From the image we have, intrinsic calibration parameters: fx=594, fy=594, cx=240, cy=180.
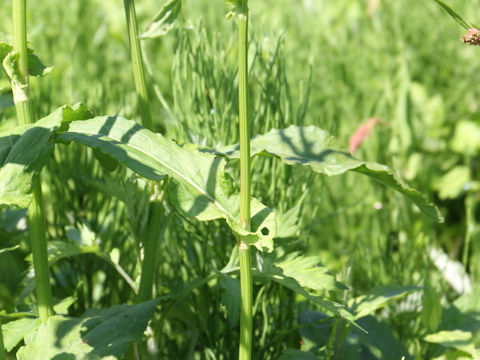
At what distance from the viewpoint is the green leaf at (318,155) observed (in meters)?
0.94

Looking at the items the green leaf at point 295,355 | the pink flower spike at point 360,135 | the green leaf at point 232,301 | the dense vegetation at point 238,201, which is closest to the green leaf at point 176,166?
the dense vegetation at point 238,201

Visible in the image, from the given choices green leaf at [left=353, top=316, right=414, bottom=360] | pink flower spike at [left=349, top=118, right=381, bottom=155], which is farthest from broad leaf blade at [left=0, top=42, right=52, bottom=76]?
pink flower spike at [left=349, top=118, right=381, bottom=155]

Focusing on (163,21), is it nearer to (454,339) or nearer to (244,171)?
(244,171)

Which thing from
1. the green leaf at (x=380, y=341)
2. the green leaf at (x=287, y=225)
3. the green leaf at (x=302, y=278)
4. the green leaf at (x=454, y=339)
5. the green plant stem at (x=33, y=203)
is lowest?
the green leaf at (x=380, y=341)

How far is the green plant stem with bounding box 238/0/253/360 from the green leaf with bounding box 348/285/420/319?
0.27 meters

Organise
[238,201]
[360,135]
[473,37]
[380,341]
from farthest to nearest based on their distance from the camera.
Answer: [360,135] → [380,341] → [238,201] → [473,37]

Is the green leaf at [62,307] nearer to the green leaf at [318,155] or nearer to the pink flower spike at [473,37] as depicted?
the green leaf at [318,155]

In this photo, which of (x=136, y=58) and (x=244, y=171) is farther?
(x=136, y=58)

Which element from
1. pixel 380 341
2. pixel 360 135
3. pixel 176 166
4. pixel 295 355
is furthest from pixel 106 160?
pixel 360 135

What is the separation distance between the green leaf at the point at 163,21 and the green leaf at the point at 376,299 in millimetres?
562

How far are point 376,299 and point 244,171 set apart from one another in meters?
0.44

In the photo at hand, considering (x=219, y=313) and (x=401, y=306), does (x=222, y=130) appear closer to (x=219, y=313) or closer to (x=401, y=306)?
(x=219, y=313)

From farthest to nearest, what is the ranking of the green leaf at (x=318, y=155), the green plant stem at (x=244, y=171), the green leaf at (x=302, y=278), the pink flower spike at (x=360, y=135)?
the pink flower spike at (x=360, y=135) < the green leaf at (x=318, y=155) < the green leaf at (x=302, y=278) < the green plant stem at (x=244, y=171)

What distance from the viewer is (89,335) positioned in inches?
34.9
